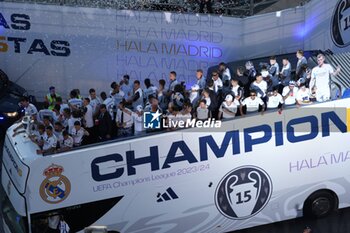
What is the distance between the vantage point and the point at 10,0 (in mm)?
19922

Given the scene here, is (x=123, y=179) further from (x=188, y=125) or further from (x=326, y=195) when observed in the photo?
(x=326, y=195)

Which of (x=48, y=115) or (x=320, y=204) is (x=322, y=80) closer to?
(x=320, y=204)

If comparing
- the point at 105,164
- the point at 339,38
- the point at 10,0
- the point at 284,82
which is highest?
the point at 10,0

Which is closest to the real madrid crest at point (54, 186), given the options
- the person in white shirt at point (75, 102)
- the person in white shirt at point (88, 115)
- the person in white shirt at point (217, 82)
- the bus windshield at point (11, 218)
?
the bus windshield at point (11, 218)

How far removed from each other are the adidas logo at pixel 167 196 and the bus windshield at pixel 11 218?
2565 mm

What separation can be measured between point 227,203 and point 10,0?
9.98 meters

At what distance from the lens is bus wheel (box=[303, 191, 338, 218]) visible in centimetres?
1422

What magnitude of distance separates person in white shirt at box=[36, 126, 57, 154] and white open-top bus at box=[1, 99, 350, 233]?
0.61 ft

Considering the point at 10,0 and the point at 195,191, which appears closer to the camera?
the point at 195,191

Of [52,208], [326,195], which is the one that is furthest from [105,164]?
[326,195]

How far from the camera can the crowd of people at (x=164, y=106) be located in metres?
13.3

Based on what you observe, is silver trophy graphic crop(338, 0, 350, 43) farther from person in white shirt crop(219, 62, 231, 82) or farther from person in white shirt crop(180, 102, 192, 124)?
person in white shirt crop(180, 102, 192, 124)

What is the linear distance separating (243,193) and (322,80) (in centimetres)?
283

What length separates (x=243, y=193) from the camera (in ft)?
44.9
